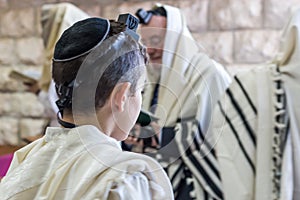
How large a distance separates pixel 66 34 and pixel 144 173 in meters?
0.23

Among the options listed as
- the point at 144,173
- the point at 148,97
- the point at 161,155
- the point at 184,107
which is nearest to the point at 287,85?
the point at 184,107

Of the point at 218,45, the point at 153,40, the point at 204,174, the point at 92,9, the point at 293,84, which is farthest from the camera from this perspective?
the point at 92,9

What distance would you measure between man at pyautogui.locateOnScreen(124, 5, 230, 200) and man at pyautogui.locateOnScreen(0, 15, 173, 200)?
0.17 metres

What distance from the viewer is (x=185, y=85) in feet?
3.47

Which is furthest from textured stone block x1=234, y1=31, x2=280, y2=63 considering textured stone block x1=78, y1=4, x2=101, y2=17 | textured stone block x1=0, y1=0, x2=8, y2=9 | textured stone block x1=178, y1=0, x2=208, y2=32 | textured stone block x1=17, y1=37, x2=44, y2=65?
textured stone block x1=0, y1=0, x2=8, y2=9

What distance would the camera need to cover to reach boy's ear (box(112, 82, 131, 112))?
2.08 ft

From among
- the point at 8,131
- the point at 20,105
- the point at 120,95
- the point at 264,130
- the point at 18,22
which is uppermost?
the point at 120,95

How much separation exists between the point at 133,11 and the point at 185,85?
1.10m

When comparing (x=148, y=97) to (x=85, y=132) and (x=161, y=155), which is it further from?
(x=85, y=132)

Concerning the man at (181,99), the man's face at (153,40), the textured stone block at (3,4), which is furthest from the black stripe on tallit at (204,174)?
the textured stone block at (3,4)

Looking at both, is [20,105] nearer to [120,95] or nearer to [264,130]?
[264,130]

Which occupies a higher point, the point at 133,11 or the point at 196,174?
the point at 133,11

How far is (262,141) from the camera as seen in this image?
1.20 m

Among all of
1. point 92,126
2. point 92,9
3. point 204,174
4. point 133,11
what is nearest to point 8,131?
point 92,9
